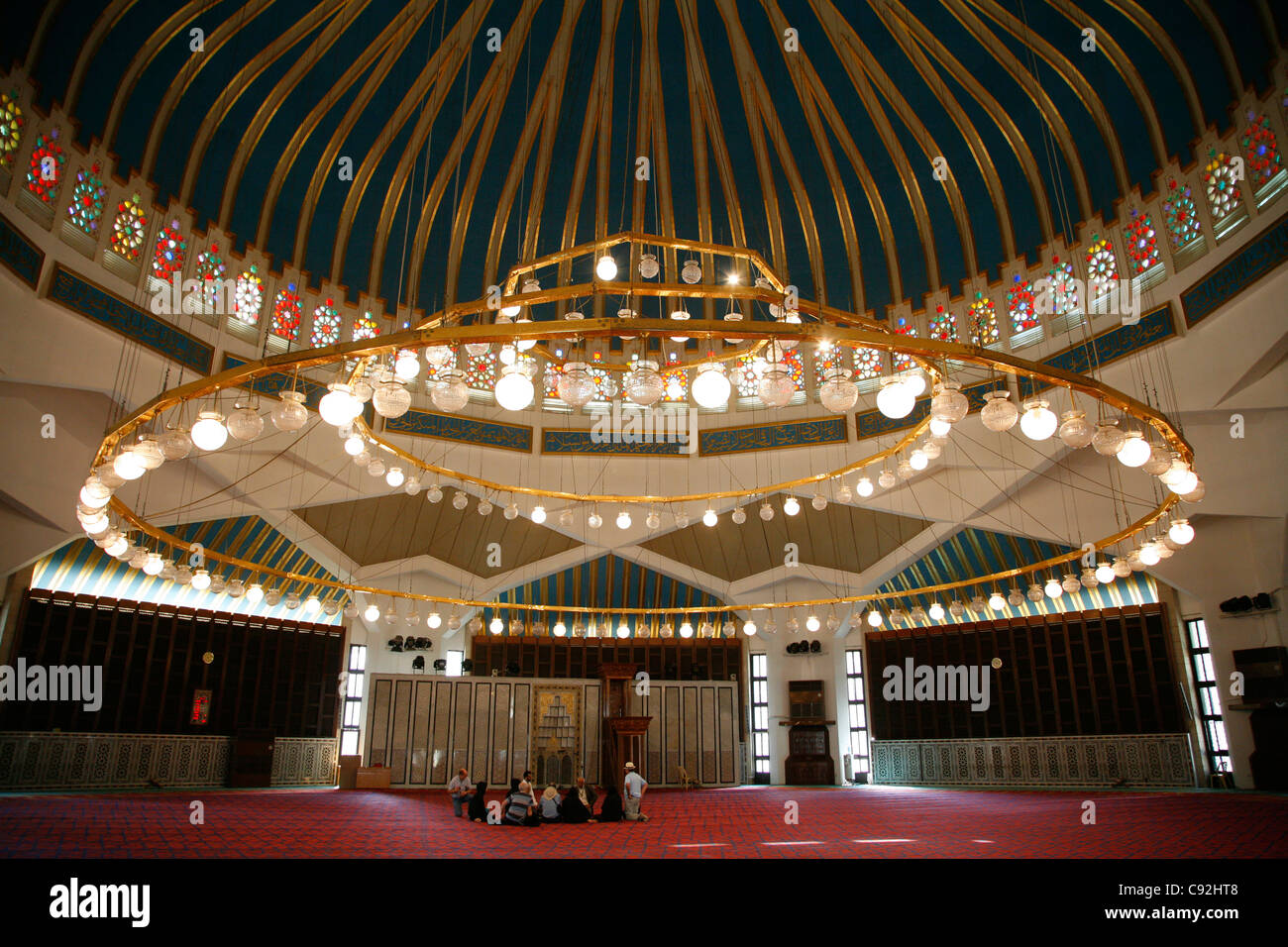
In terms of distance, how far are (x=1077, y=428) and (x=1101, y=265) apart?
8.63m

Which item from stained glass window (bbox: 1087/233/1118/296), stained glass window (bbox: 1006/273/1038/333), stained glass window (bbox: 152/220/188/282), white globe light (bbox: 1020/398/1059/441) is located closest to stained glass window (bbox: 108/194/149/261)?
stained glass window (bbox: 152/220/188/282)

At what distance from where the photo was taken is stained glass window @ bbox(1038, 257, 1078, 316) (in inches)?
456

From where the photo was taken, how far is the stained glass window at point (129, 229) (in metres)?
10.2

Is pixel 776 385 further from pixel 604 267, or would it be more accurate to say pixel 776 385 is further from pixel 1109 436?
Result: pixel 1109 436

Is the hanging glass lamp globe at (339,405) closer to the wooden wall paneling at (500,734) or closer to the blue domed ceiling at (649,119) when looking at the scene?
the blue domed ceiling at (649,119)

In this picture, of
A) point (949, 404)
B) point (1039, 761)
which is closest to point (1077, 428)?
point (949, 404)

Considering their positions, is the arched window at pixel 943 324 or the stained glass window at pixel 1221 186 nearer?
the stained glass window at pixel 1221 186

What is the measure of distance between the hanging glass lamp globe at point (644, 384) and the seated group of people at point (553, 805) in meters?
5.08

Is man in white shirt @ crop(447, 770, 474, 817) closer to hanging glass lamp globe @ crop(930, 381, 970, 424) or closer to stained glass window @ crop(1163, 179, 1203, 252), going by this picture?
hanging glass lamp globe @ crop(930, 381, 970, 424)

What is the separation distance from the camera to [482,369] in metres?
14.1

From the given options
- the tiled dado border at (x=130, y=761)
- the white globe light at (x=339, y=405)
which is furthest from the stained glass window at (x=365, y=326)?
the white globe light at (x=339, y=405)

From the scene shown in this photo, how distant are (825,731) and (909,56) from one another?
1182 centimetres

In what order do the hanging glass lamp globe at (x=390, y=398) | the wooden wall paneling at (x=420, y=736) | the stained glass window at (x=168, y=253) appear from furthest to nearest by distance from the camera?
1. the wooden wall paneling at (x=420, y=736)
2. the stained glass window at (x=168, y=253)
3. the hanging glass lamp globe at (x=390, y=398)

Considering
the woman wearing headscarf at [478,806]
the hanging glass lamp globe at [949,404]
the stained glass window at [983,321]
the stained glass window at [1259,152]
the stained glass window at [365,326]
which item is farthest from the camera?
the stained glass window at [365,326]
